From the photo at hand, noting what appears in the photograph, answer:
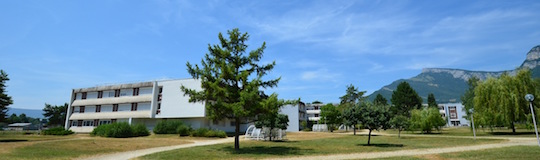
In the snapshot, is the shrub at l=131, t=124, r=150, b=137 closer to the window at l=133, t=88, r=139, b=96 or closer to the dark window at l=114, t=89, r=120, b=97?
the window at l=133, t=88, r=139, b=96

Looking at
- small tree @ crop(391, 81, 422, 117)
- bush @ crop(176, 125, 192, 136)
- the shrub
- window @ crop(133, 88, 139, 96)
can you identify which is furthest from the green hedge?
small tree @ crop(391, 81, 422, 117)

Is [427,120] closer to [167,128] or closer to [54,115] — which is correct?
[167,128]

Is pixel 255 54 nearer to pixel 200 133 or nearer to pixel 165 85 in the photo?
pixel 200 133

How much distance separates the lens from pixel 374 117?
22.6 m

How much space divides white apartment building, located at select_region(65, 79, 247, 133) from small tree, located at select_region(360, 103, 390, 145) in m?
28.4

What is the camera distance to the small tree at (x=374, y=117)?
22.3m

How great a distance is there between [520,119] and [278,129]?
91.4 ft

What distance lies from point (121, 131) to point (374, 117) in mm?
29899

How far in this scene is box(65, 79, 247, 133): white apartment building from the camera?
157 feet

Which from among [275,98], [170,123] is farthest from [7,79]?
[275,98]

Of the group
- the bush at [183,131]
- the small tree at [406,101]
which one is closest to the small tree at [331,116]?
the small tree at [406,101]

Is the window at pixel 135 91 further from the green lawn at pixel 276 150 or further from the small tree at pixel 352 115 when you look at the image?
the small tree at pixel 352 115

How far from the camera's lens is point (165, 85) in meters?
50.3

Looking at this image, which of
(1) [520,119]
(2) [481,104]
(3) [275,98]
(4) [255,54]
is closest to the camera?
(3) [275,98]
